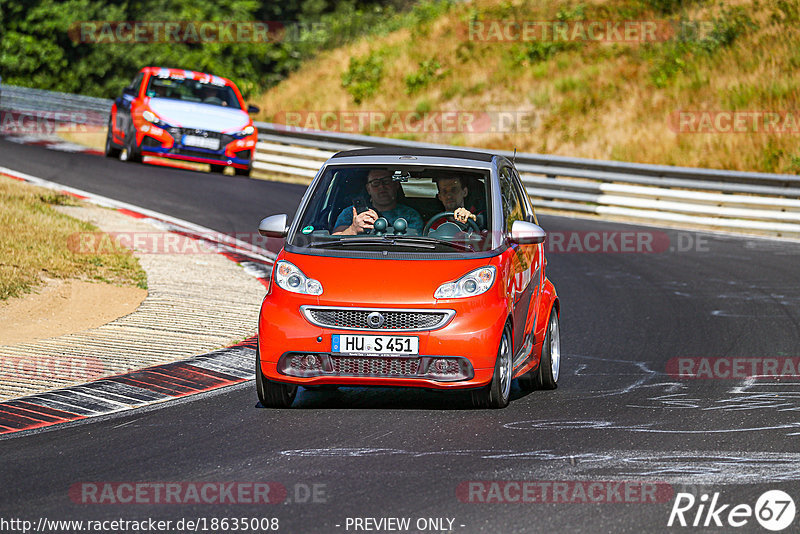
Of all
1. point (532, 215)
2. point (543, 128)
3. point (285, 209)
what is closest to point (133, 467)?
point (532, 215)

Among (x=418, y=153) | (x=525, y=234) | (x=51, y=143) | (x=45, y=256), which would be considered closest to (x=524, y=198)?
(x=418, y=153)

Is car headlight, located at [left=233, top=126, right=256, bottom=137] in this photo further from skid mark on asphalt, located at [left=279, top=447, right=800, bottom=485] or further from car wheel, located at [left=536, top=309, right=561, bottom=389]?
skid mark on asphalt, located at [left=279, top=447, right=800, bottom=485]

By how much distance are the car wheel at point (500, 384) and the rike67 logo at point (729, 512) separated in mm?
2014

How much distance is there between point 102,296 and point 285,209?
23.0 ft

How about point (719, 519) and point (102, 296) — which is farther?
point (102, 296)

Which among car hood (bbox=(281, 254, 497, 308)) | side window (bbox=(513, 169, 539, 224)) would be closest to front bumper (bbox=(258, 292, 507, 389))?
car hood (bbox=(281, 254, 497, 308))

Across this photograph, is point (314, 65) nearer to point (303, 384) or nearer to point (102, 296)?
point (102, 296)

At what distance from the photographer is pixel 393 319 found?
302 inches

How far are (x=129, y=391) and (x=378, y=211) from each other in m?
2.14

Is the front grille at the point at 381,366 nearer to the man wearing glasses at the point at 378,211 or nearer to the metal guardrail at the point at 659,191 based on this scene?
the man wearing glasses at the point at 378,211

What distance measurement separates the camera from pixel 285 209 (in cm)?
1917

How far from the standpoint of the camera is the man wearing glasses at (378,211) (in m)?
8.56

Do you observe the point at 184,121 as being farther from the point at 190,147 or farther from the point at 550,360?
Answer: the point at 550,360

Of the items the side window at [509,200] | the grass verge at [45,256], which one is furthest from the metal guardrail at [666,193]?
the side window at [509,200]
